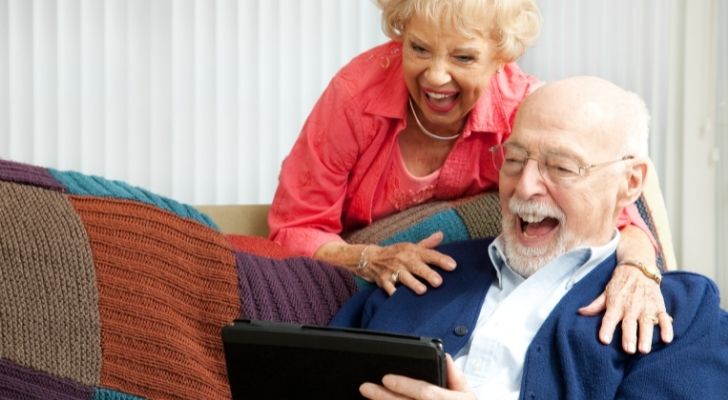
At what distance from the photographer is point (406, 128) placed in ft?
7.68

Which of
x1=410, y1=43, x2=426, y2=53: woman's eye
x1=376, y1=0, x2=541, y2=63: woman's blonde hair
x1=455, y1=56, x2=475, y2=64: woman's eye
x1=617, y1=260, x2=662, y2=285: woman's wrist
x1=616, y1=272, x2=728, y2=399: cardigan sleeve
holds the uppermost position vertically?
x1=376, y1=0, x2=541, y2=63: woman's blonde hair

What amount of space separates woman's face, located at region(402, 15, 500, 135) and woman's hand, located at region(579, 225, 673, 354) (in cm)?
50

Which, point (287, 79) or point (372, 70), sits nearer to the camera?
point (372, 70)

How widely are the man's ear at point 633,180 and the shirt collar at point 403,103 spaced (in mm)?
375

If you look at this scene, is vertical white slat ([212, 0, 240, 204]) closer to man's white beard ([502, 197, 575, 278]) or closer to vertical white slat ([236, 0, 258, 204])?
vertical white slat ([236, 0, 258, 204])

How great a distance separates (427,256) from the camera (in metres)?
2.04

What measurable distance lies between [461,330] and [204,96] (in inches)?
80.0

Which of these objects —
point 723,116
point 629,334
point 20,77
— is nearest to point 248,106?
point 20,77

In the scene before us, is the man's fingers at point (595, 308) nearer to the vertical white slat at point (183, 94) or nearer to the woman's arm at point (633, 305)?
the woman's arm at point (633, 305)

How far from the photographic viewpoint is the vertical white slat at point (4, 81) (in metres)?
3.65

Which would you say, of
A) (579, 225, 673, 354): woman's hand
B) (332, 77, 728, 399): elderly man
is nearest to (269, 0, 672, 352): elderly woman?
(332, 77, 728, 399): elderly man

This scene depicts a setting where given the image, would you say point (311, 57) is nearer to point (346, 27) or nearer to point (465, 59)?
point (346, 27)

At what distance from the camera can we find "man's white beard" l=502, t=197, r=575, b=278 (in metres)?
1.87

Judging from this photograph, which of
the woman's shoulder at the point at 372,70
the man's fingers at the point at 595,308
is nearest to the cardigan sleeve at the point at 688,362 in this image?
the man's fingers at the point at 595,308
